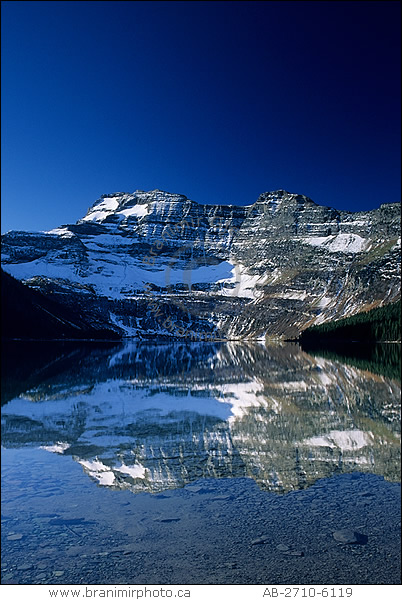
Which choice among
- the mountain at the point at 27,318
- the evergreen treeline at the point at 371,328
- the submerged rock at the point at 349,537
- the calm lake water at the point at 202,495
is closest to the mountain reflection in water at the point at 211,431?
the calm lake water at the point at 202,495

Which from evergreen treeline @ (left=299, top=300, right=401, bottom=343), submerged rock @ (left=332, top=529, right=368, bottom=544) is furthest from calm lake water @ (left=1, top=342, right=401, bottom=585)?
evergreen treeline @ (left=299, top=300, right=401, bottom=343)

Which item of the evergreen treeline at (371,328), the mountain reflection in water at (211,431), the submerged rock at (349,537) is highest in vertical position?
the submerged rock at (349,537)

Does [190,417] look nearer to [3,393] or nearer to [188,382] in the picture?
[3,393]

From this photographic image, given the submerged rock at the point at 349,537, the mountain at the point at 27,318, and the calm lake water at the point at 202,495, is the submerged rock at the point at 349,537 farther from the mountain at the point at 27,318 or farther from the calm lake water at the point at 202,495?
the mountain at the point at 27,318

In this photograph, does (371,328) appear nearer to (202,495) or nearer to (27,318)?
(27,318)

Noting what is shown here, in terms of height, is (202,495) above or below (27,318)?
below

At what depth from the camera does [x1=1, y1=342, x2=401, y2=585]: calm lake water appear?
586cm

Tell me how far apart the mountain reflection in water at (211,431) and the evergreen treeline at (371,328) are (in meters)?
100

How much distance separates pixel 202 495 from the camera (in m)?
8.70

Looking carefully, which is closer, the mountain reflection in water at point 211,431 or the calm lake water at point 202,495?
the calm lake water at point 202,495

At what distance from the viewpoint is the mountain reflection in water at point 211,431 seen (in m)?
10.1

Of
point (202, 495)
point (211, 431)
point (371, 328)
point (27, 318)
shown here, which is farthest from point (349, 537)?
point (371, 328)

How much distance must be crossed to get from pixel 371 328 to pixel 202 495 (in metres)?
125
